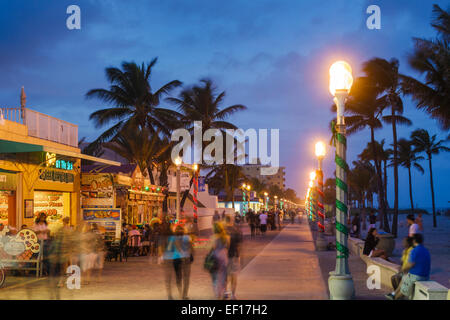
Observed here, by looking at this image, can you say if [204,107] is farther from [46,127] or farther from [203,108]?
[46,127]

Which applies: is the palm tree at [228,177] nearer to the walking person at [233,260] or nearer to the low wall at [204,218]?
the low wall at [204,218]

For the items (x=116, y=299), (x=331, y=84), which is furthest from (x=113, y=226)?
(x=331, y=84)

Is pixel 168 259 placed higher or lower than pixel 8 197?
lower

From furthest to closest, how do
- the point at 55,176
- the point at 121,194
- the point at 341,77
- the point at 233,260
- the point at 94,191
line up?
the point at 121,194, the point at 94,191, the point at 55,176, the point at 233,260, the point at 341,77

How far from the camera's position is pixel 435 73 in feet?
81.6

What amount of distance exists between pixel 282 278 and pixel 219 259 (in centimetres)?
435

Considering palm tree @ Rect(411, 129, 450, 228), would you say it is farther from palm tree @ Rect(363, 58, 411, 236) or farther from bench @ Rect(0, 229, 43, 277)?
bench @ Rect(0, 229, 43, 277)

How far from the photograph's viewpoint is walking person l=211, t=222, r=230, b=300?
9547 millimetres

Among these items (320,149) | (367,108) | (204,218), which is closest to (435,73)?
(320,149)

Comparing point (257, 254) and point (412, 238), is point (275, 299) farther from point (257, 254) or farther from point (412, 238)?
point (257, 254)

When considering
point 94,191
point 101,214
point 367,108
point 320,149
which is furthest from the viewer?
point 367,108
